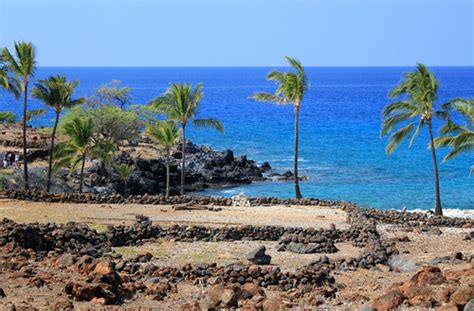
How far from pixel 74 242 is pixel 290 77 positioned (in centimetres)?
1882

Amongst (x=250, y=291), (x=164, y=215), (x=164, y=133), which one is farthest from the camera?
(x=164, y=133)

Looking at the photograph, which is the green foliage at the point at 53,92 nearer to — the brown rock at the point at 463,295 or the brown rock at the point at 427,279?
the brown rock at the point at 427,279

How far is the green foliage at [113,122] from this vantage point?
195 feet

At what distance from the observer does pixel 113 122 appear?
60.0 m

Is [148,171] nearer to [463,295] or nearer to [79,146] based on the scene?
[79,146]

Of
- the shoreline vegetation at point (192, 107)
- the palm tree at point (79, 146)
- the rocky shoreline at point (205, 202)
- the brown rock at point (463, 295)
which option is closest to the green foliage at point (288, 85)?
the shoreline vegetation at point (192, 107)

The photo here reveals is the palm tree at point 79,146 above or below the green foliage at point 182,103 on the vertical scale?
below

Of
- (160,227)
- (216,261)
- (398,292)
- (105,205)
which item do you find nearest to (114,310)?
(398,292)

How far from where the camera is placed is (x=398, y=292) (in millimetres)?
14789

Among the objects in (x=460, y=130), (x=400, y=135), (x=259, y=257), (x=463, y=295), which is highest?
(x=460, y=130)

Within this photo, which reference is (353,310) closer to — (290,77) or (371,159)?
(290,77)

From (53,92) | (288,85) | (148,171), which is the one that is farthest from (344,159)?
(53,92)

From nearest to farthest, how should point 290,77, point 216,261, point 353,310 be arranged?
point 353,310
point 216,261
point 290,77

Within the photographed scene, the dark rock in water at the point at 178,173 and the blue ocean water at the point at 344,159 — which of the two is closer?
the dark rock in water at the point at 178,173
